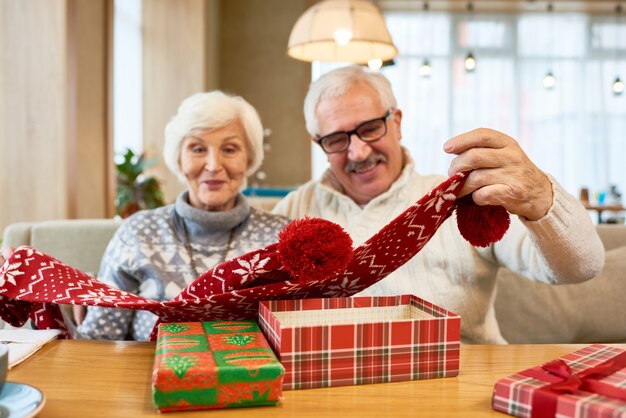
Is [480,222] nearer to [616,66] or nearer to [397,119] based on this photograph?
[397,119]

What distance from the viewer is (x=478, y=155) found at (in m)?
0.95

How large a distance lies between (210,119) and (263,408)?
1191 millimetres

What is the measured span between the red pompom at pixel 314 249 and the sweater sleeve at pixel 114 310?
2.80 ft

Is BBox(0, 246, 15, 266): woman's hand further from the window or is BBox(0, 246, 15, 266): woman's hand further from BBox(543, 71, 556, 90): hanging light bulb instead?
BBox(543, 71, 556, 90): hanging light bulb

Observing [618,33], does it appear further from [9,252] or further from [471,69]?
[9,252]

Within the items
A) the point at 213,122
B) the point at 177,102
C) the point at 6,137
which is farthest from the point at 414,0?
the point at 213,122

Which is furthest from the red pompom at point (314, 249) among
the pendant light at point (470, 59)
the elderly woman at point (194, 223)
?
the pendant light at point (470, 59)

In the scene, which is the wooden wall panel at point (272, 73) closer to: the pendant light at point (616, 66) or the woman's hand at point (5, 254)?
the pendant light at point (616, 66)

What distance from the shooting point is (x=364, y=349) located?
792 millimetres

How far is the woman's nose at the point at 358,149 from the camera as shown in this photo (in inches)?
67.1

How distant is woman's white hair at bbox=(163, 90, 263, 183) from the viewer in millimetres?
1771

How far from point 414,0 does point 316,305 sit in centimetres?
799

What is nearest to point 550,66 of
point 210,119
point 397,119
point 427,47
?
point 427,47

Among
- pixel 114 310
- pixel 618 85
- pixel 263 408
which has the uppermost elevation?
pixel 618 85
